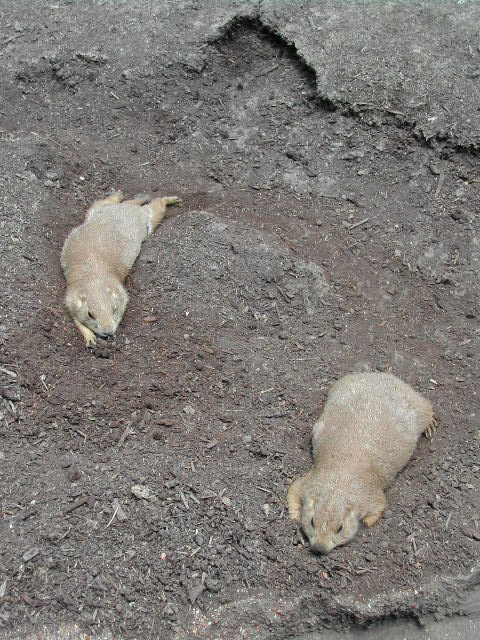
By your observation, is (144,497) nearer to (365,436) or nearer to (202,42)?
(365,436)

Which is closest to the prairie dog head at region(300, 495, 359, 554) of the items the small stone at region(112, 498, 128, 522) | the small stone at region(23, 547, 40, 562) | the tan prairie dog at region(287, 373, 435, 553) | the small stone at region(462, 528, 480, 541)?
the tan prairie dog at region(287, 373, 435, 553)

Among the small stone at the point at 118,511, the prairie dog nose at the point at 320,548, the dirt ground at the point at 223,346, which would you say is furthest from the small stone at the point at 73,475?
the prairie dog nose at the point at 320,548

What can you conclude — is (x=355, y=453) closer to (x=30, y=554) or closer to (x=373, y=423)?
(x=373, y=423)

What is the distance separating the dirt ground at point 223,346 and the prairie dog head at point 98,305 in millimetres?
131

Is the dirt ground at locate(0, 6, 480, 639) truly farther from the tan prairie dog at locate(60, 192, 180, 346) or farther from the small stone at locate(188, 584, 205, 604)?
the tan prairie dog at locate(60, 192, 180, 346)

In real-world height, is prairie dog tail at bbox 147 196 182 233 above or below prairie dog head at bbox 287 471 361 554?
above

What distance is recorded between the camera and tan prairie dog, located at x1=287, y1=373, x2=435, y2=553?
4.54 meters

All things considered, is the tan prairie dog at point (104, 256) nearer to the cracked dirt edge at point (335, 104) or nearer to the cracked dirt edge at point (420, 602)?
the cracked dirt edge at point (335, 104)

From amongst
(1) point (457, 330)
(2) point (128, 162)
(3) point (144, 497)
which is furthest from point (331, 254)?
(3) point (144, 497)

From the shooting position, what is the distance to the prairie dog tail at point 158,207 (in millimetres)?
6770

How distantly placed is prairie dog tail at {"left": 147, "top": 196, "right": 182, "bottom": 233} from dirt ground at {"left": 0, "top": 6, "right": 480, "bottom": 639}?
0.14m

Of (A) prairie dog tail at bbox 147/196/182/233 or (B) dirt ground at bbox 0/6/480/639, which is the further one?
(A) prairie dog tail at bbox 147/196/182/233

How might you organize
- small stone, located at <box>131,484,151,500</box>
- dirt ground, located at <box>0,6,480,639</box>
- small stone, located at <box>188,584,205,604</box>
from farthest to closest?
small stone, located at <box>131,484,151,500</box> < dirt ground, located at <box>0,6,480,639</box> < small stone, located at <box>188,584,205,604</box>

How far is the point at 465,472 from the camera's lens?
5.04 m
